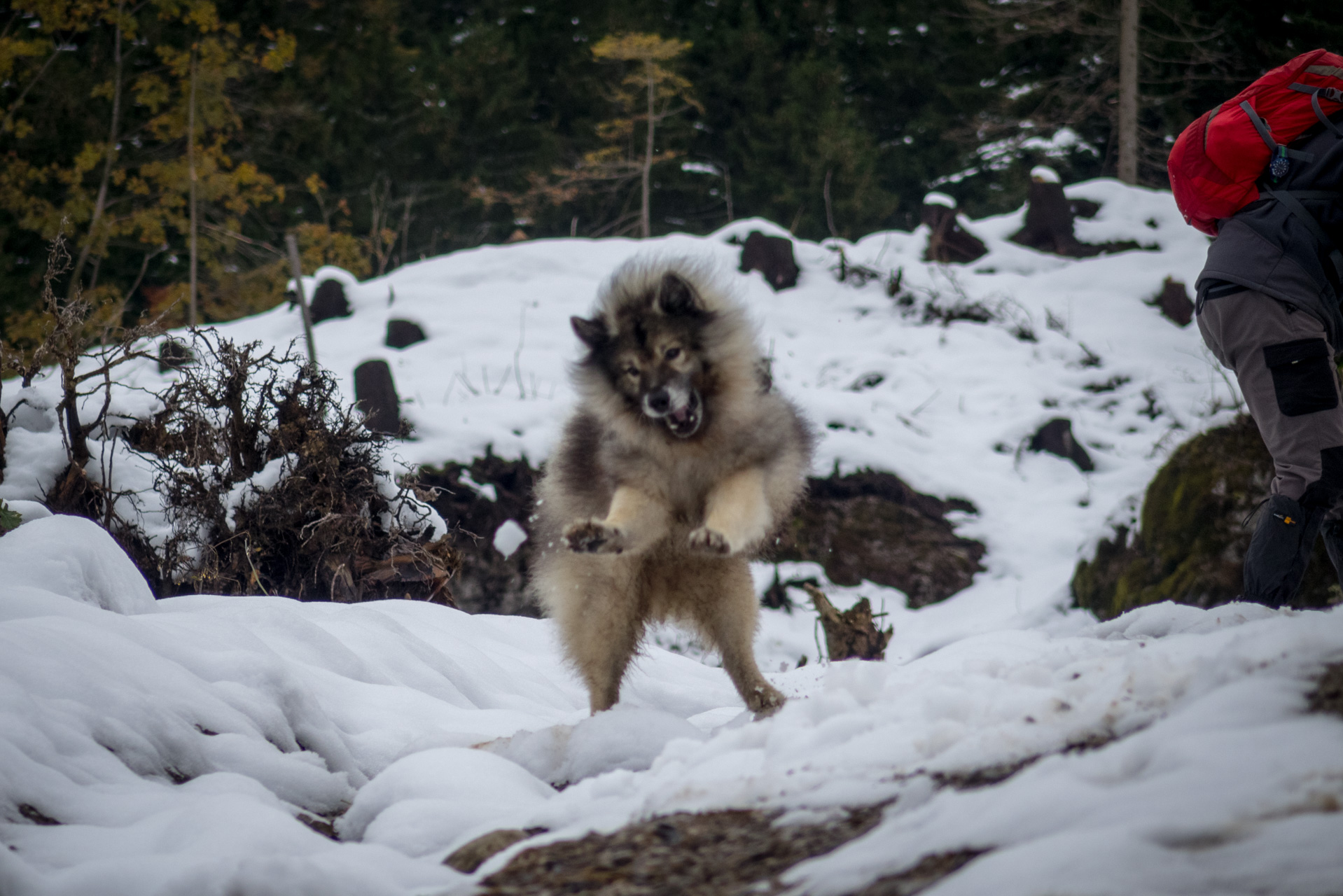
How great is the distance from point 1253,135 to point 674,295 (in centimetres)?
258

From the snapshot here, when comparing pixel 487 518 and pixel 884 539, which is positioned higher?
pixel 487 518

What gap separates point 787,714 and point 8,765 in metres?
2.13

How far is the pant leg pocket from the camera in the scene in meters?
3.63

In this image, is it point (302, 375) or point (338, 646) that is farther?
point (302, 375)

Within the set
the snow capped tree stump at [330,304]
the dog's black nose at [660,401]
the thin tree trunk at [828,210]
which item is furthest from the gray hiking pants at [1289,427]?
the thin tree trunk at [828,210]

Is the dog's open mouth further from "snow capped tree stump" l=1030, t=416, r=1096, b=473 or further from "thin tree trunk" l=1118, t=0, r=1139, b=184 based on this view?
"thin tree trunk" l=1118, t=0, r=1139, b=184

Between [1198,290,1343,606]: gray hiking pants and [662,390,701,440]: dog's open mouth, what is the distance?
2282 millimetres

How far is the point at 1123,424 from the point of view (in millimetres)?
11211

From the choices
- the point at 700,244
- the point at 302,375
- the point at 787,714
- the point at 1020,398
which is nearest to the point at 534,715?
the point at 787,714

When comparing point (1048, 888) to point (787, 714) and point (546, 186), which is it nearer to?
point (787, 714)

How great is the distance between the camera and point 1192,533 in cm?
668

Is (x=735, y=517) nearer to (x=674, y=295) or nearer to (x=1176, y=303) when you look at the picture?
(x=674, y=295)

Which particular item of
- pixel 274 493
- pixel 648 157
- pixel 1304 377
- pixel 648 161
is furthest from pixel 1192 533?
pixel 648 157

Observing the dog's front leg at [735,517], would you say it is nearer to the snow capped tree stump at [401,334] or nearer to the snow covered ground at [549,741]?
the snow covered ground at [549,741]
